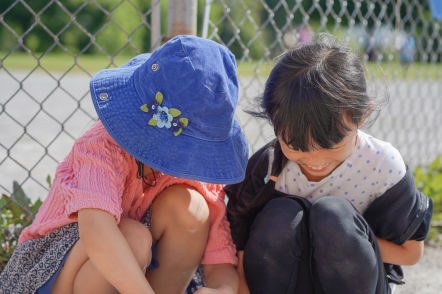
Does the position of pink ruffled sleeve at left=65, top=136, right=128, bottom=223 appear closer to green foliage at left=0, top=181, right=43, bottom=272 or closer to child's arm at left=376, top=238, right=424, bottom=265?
green foliage at left=0, top=181, right=43, bottom=272

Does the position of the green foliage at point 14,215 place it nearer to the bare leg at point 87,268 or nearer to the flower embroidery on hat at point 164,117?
the bare leg at point 87,268

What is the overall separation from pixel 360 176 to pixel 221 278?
1.60ft

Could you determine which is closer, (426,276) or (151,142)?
(151,142)

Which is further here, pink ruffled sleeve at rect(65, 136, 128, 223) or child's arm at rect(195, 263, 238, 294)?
child's arm at rect(195, 263, 238, 294)

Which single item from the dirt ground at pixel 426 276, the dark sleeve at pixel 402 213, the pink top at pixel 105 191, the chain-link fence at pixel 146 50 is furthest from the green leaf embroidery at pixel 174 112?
the dirt ground at pixel 426 276

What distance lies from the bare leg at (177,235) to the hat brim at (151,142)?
0.18 m

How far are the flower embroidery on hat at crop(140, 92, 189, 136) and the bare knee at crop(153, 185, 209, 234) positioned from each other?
24 centimetres

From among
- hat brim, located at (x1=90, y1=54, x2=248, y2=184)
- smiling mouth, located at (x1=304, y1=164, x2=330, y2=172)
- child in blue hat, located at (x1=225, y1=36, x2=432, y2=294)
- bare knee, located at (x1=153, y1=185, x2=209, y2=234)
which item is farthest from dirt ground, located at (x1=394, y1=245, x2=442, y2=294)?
hat brim, located at (x1=90, y1=54, x2=248, y2=184)

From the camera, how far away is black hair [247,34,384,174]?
4.58ft

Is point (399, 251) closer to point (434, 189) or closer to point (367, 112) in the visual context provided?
point (367, 112)

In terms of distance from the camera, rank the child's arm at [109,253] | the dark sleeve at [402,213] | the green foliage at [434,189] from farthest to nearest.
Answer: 1. the green foliage at [434,189]
2. the dark sleeve at [402,213]
3. the child's arm at [109,253]

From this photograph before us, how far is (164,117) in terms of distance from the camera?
4.26 ft

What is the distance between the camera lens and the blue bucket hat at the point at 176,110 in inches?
51.0

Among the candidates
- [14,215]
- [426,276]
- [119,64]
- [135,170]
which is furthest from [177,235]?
[119,64]
